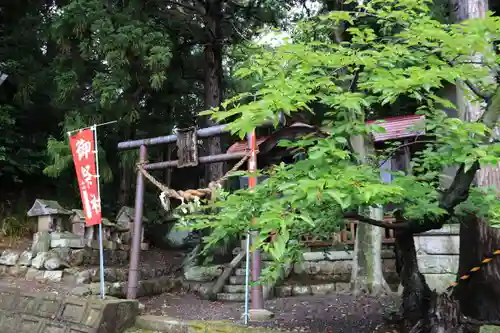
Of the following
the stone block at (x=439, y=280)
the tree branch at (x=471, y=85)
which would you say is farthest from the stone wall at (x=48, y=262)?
the tree branch at (x=471, y=85)

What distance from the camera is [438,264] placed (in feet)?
27.1

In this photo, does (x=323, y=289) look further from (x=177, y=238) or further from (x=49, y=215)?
(x=177, y=238)

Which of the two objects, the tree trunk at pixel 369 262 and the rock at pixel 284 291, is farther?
the rock at pixel 284 291

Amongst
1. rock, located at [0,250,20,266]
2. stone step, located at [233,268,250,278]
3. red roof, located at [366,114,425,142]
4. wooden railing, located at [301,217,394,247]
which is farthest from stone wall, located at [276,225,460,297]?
rock, located at [0,250,20,266]

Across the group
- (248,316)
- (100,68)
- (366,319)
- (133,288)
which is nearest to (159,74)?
(100,68)

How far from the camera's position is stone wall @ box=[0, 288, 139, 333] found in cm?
447

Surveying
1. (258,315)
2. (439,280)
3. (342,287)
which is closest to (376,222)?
(258,315)

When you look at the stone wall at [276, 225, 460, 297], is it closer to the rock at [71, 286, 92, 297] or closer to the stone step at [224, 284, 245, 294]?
the stone step at [224, 284, 245, 294]

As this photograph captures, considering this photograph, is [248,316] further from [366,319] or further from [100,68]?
[100,68]

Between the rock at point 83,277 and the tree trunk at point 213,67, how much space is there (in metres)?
3.97

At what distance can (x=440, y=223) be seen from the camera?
4.24 m

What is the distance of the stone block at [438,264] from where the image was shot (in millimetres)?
8148

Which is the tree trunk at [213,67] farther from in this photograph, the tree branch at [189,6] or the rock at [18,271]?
the rock at [18,271]

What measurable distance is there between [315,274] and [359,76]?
23.5 feet
